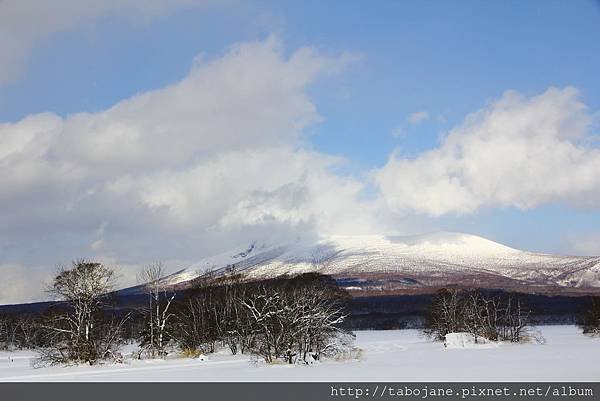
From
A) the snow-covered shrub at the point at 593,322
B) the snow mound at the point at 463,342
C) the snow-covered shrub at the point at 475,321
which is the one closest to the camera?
the snow mound at the point at 463,342

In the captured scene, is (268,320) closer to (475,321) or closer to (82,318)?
(82,318)

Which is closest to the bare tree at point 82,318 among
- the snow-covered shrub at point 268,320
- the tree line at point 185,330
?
the tree line at point 185,330

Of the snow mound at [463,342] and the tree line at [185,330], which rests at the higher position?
the tree line at [185,330]

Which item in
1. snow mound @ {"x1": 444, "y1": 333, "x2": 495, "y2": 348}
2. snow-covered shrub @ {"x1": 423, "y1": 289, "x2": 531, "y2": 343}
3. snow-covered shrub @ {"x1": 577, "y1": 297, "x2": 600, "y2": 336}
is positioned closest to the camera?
snow mound @ {"x1": 444, "y1": 333, "x2": 495, "y2": 348}

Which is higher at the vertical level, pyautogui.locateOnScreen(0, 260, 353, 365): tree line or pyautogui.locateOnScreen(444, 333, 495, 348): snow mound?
pyautogui.locateOnScreen(0, 260, 353, 365): tree line

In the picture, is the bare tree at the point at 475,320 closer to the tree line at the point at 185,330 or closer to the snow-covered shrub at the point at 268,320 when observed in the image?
the snow-covered shrub at the point at 268,320

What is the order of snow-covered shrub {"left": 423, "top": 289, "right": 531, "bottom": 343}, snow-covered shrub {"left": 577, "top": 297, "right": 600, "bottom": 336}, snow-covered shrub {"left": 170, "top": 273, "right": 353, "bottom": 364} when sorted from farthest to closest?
snow-covered shrub {"left": 577, "top": 297, "right": 600, "bottom": 336} < snow-covered shrub {"left": 423, "top": 289, "right": 531, "bottom": 343} < snow-covered shrub {"left": 170, "top": 273, "right": 353, "bottom": 364}

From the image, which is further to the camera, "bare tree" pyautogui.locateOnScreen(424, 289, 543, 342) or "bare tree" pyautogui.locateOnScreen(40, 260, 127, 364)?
"bare tree" pyautogui.locateOnScreen(424, 289, 543, 342)

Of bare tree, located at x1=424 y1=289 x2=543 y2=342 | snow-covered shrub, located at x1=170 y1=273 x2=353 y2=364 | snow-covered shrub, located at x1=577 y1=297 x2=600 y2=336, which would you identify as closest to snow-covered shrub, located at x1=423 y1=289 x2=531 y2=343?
bare tree, located at x1=424 y1=289 x2=543 y2=342

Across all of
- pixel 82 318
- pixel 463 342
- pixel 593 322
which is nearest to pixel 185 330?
pixel 82 318

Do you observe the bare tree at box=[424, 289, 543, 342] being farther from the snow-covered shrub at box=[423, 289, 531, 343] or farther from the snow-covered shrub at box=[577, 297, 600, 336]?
the snow-covered shrub at box=[577, 297, 600, 336]
